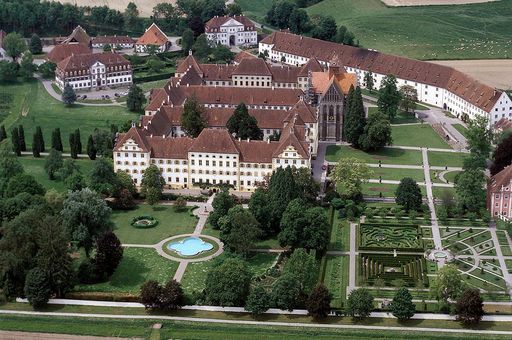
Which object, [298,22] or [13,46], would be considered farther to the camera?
[298,22]

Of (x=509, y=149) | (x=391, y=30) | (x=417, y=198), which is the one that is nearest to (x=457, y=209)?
(x=417, y=198)

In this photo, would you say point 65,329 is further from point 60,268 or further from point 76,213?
point 76,213

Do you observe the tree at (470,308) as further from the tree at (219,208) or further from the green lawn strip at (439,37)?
the green lawn strip at (439,37)

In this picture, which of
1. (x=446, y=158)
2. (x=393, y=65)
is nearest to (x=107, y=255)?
(x=446, y=158)

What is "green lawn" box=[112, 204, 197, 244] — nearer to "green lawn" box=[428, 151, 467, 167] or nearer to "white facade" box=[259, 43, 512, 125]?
"green lawn" box=[428, 151, 467, 167]

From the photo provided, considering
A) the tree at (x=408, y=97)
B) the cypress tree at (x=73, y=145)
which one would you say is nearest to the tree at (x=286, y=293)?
the cypress tree at (x=73, y=145)

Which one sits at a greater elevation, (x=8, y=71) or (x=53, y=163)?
(x=8, y=71)

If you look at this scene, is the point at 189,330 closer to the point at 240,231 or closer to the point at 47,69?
the point at 240,231
